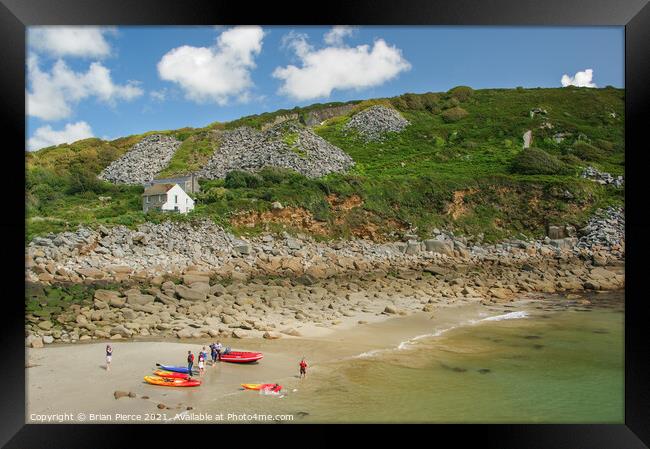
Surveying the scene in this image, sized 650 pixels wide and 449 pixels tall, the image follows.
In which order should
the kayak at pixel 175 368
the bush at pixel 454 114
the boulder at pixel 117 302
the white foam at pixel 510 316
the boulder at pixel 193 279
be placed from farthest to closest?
1. the bush at pixel 454 114
2. the boulder at pixel 193 279
3. the white foam at pixel 510 316
4. the boulder at pixel 117 302
5. the kayak at pixel 175 368

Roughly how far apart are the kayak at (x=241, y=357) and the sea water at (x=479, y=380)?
1321 millimetres

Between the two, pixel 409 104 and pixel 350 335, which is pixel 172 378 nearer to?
pixel 350 335

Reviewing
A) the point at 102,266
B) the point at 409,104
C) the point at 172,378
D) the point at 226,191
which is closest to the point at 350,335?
the point at 172,378

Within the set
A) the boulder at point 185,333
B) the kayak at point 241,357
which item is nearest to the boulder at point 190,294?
the boulder at point 185,333

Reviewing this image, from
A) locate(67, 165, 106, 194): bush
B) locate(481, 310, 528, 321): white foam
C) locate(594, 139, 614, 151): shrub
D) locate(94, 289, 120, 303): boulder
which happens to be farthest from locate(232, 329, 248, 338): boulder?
locate(594, 139, 614, 151): shrub

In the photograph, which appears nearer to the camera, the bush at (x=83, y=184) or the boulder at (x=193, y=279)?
the boulder at (x=193, y=279)

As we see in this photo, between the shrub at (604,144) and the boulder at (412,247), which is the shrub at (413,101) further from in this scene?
the boulder at (412,247)

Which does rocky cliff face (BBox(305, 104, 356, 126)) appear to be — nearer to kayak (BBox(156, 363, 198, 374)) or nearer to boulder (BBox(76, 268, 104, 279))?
boulder (BBox(76, 268, 104, 279))

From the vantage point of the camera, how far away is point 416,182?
74.8ft

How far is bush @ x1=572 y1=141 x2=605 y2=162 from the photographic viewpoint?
1027 inches

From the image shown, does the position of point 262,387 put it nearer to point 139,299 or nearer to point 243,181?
point 139,299

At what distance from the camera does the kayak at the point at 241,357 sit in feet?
28.5

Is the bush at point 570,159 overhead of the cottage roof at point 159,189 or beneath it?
overhead

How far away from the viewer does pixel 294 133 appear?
91.8ft
